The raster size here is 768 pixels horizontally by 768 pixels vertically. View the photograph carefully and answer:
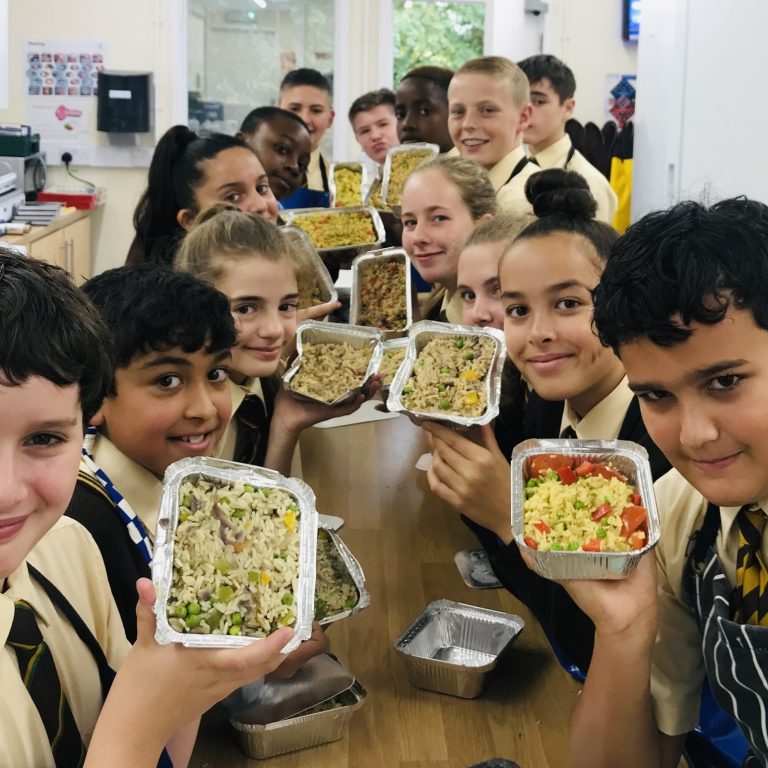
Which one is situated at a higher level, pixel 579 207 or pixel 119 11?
pixel 119 11

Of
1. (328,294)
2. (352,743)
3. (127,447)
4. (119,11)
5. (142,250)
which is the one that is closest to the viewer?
(352,743)

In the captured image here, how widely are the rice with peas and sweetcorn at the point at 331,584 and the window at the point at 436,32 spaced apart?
602 cm

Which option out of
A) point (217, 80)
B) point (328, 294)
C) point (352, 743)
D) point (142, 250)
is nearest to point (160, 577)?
point (352, 743)

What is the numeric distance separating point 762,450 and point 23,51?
6.92 metres

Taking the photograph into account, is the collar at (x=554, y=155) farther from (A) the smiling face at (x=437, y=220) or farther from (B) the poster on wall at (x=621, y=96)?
(B) the poster on wall at (x=621, y=96)

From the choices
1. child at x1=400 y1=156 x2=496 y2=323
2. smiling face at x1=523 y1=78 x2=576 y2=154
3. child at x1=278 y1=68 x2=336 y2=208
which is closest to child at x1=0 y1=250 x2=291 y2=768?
child at x1=400 y1=156 x2=496 y2=323

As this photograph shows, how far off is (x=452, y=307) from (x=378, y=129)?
253cm

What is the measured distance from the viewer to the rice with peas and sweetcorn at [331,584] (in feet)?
4.75

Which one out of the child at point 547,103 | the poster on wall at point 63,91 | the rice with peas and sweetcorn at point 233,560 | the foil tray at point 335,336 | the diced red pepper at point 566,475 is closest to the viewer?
the rice with peas and sweetcorn at point 233,560

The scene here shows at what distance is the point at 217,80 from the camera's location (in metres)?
7.01

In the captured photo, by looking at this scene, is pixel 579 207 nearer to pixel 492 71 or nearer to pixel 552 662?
pixel 552 662

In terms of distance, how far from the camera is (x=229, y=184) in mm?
2855

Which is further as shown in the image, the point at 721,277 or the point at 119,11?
the point at 119,11

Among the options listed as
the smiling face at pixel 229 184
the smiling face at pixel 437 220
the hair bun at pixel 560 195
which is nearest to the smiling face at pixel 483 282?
the hair bun at pixel 560 195
